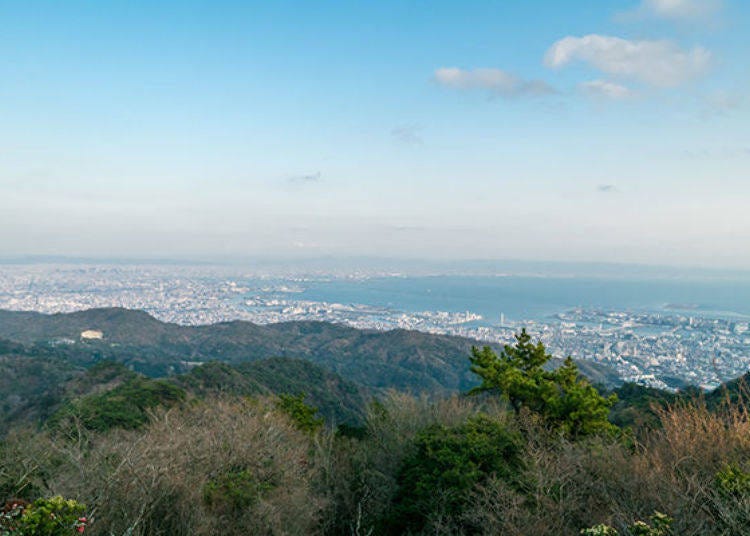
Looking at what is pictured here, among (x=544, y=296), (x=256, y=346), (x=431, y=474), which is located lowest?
(x=256, y=346)

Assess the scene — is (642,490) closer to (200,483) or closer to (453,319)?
(200,483)

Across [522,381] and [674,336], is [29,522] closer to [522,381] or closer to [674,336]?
[522,381]

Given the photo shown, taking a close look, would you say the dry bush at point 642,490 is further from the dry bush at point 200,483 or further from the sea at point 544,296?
the sea at point 544,296

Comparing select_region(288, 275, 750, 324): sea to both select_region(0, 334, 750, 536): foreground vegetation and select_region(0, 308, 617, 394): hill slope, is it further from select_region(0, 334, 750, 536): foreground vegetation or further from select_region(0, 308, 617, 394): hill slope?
select_region(0, 334, 750, 536): foreground vegetation

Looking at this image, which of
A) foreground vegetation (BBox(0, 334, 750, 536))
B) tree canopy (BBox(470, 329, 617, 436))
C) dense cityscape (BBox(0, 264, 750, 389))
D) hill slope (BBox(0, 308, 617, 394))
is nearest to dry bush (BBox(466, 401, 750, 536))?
foreground vegetation (BBox(0, 334, 750, 536))

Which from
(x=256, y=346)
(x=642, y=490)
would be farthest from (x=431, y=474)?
(x=256, y=346)

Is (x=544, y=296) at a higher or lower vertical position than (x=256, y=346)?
higher
